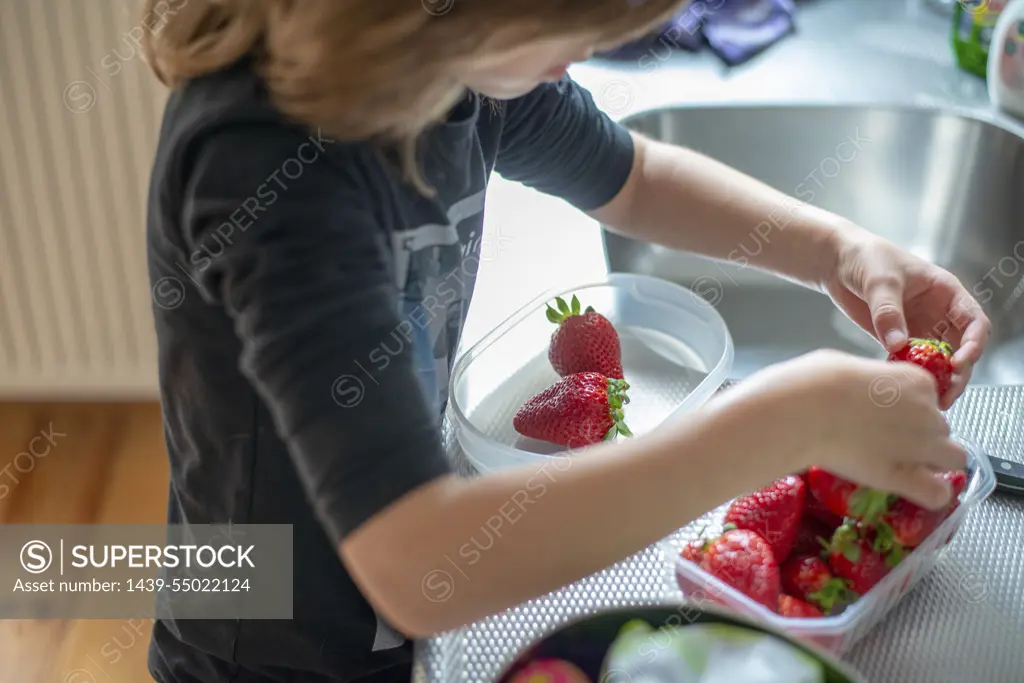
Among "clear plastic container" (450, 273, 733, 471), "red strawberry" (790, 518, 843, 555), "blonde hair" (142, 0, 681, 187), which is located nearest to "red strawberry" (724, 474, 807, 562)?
"red strawberry" (790, 518, 843, 555)

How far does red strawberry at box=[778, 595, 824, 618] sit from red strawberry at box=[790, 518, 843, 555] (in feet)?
0.15

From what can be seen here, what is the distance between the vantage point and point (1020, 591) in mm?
669

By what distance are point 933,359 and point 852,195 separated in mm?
638

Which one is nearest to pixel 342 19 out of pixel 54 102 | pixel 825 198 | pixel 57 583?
pixel 825 198

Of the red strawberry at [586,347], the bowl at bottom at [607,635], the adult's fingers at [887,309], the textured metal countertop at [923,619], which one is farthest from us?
the red strawberry at [586,347]

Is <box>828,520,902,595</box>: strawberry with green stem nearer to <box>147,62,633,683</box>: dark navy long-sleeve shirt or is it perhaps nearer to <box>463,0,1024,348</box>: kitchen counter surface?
<box>147,62,633,683</box>: dark navy long-sleeve shirt

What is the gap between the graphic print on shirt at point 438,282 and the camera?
2.20 ft

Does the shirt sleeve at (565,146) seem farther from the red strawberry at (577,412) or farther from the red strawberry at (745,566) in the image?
the red strawberry at (745,566)

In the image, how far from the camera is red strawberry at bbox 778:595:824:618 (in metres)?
0.61

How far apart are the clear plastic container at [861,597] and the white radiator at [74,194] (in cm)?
109

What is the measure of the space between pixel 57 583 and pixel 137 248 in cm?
56

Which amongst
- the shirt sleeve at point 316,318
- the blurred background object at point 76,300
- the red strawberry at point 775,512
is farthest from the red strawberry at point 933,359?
the blurred background object at point 76,300

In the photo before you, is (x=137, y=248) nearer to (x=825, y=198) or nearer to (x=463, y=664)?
(x=825, y=198)

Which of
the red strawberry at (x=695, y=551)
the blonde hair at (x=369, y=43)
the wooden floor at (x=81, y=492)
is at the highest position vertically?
the blonde hair at (x=369, y=43)
